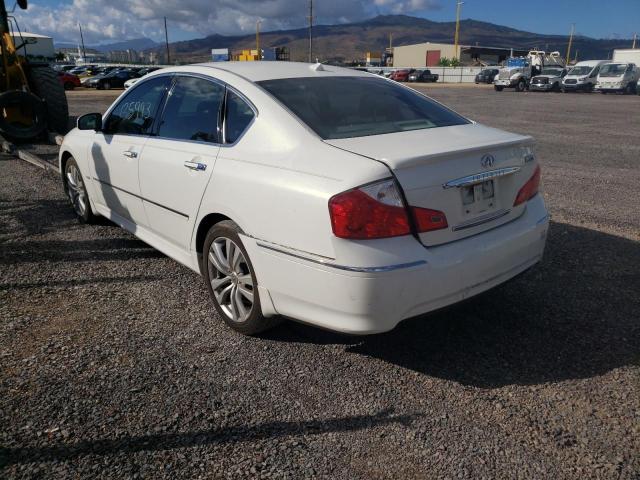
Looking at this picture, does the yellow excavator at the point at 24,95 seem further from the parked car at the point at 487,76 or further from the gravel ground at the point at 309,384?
the parked car at the point at 487,76

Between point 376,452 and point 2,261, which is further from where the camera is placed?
point 2,261

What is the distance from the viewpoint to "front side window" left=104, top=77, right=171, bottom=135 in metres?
4.20

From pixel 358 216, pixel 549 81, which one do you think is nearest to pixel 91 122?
pixel 358 216

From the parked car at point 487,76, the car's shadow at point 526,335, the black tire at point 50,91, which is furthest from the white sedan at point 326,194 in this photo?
the parked car at point 487,76

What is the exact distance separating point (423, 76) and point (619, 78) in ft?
110

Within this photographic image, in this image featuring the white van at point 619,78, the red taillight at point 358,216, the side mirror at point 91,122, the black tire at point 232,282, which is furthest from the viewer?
the white van at point 619,78

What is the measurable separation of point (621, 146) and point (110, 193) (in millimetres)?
10208

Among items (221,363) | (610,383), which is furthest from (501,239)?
(221,363)

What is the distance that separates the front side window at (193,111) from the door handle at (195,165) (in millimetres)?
174

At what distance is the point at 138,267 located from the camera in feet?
14.7

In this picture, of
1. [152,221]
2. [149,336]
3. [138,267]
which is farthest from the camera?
[138,267]

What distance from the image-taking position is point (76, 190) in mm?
5566

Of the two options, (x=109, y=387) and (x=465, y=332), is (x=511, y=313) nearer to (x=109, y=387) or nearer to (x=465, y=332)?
(x=465, y=332)

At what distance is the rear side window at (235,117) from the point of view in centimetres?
331
